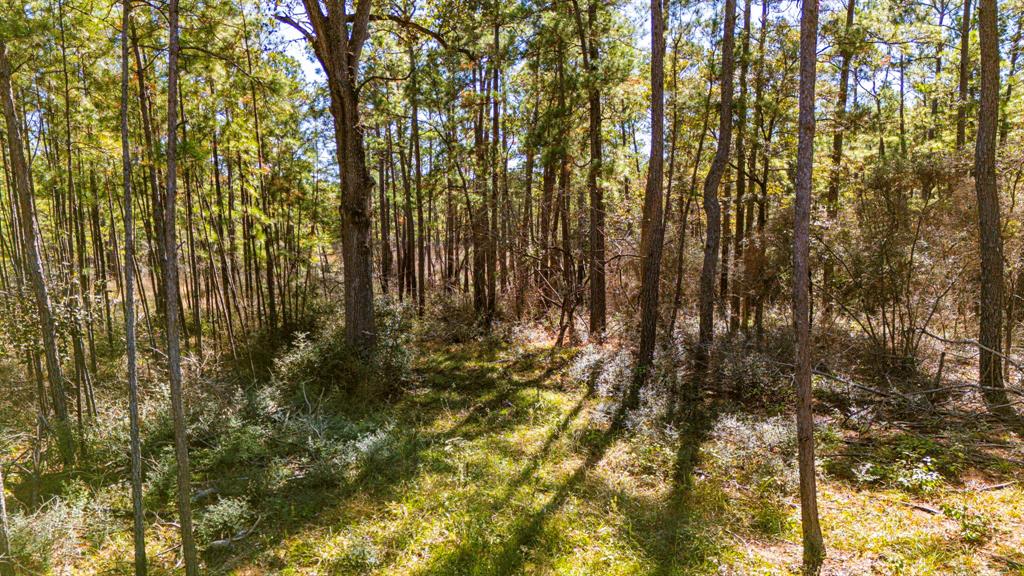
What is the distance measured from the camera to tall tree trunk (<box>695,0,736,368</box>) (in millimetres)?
8164

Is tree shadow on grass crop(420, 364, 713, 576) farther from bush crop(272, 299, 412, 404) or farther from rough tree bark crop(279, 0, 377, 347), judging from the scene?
rough tree bark crop(279, 0, 377, 347)

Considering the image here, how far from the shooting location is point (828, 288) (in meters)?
9.05

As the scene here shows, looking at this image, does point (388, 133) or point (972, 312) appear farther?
point (388, 133)

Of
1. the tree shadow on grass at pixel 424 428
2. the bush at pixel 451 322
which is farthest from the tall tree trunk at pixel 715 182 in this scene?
the bush at pixel 451 322

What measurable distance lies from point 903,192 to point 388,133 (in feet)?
39.2

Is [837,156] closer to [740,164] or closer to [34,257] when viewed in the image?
[740,164]

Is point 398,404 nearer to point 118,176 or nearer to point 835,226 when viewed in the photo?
point 118,176

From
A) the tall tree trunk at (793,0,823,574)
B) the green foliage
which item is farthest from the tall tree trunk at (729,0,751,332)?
the tall tree trunk at (793,0,823,574)

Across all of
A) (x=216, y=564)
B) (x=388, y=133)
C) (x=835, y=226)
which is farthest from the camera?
(x=388, y=133)

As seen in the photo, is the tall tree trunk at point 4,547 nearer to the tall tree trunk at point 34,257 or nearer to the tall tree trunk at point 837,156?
the tall tree trunk at point 34,257

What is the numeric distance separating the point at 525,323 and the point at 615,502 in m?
6.98

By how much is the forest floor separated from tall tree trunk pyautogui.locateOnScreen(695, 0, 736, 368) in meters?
2.49

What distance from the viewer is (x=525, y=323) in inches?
451

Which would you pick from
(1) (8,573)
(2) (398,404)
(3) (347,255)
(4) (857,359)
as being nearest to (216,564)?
(1) (8,573)
